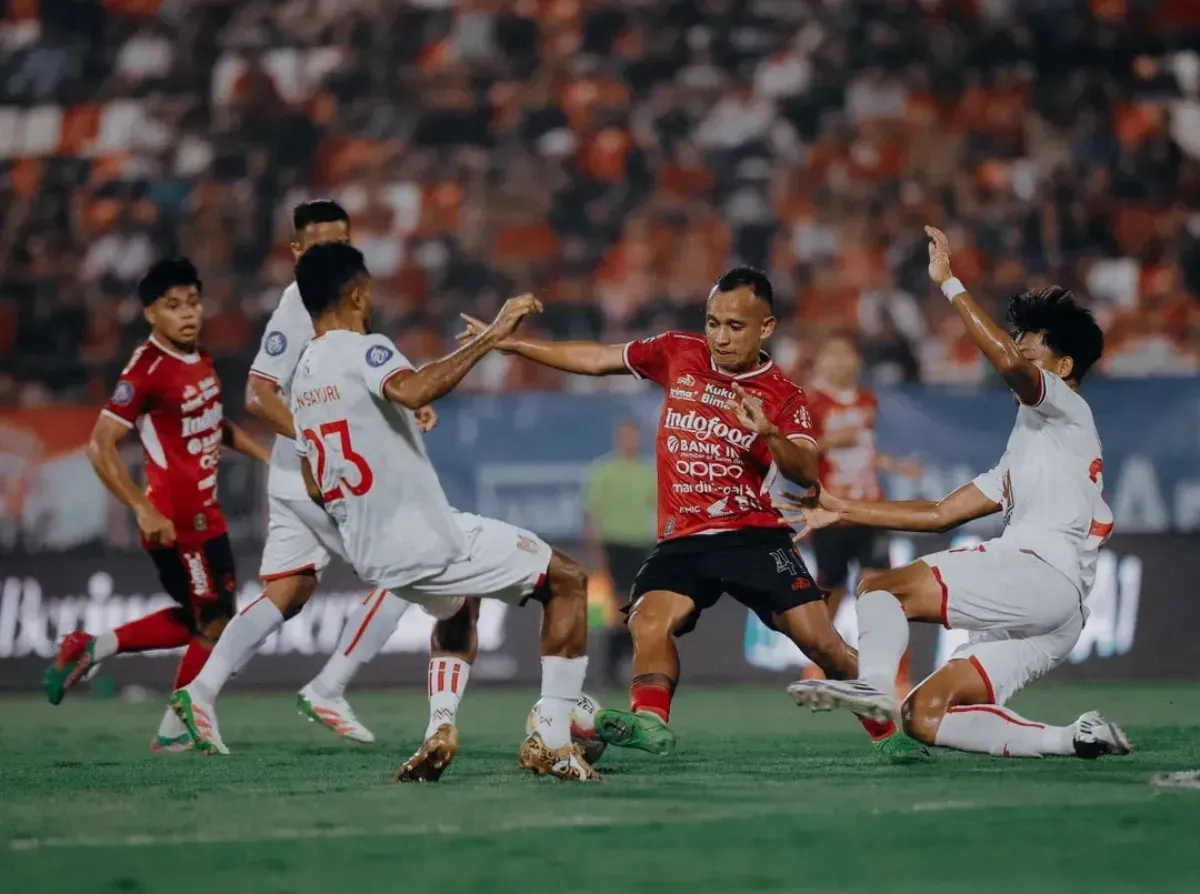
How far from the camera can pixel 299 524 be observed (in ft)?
29.9

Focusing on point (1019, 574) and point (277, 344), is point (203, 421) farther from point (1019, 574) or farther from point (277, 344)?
point (1019, 574)

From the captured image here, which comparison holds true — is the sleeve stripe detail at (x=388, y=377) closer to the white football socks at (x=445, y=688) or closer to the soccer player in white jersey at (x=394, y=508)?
the soccer player in white jersey at (x=394, y=508)

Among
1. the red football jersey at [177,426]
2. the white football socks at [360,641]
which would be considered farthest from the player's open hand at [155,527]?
the white football socks at [360,641]

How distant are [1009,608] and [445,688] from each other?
2230 mm

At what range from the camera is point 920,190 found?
1805 cm

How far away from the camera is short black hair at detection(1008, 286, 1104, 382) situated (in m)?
7.38

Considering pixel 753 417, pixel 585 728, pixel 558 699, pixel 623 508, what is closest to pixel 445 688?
pixel 558 699

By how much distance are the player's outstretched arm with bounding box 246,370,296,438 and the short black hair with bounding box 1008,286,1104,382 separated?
339cm

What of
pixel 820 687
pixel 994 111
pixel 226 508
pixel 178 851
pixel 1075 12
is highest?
pixel 1075 12

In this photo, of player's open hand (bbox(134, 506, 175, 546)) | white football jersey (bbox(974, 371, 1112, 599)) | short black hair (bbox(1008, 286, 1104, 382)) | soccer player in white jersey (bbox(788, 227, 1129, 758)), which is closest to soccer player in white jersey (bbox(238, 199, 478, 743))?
player's open hand (bbox(134, 506, 175, 546))

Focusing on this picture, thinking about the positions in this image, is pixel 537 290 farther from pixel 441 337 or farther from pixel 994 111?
pixel 994 111

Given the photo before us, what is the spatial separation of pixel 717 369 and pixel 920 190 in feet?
35.8

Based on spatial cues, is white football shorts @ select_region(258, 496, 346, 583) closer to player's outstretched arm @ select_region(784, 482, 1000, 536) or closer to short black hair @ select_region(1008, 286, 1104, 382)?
player's outstretched arm @ select_region(784, 482, 1000, 536)

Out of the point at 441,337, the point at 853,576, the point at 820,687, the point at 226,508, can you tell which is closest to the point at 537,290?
the point at 441,337
